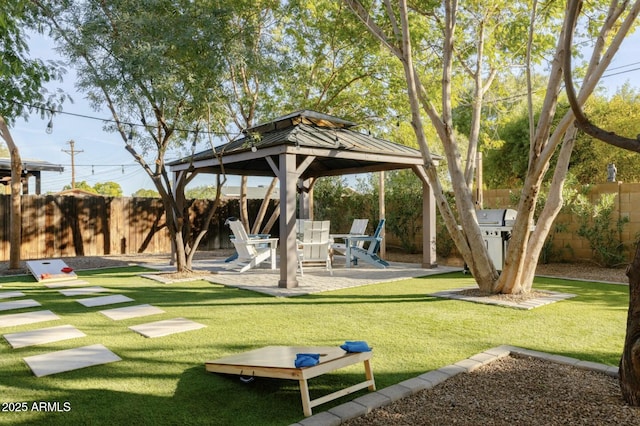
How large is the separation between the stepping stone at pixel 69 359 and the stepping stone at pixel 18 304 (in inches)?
103

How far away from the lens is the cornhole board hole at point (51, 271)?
817 centimetres

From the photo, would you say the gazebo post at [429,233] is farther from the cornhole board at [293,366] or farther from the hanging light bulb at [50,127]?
the hanging light bulb at [50,127]

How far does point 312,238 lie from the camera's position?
8617 millimetres

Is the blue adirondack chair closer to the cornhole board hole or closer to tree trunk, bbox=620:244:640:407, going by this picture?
the cornhole board hole

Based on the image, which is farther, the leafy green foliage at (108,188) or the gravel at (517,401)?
the leafy green foliage at (108,188)

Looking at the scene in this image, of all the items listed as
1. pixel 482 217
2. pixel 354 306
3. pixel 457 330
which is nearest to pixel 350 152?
pixel 482 217

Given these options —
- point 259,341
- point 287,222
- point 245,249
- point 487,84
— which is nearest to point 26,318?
point 259,341

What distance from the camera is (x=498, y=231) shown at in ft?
26.5

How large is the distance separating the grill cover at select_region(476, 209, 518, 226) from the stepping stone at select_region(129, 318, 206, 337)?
5.77 metres

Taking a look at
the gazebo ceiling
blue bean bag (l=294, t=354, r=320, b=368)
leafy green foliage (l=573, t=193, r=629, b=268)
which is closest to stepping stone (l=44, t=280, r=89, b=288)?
the gazebo ceiling

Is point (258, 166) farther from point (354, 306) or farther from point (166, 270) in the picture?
point (354, 306)

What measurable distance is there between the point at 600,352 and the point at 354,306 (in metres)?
2.87

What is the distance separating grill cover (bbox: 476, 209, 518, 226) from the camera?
811cm

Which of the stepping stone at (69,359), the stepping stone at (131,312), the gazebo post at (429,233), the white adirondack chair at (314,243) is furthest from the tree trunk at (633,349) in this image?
the gazebo post at (429,233)
